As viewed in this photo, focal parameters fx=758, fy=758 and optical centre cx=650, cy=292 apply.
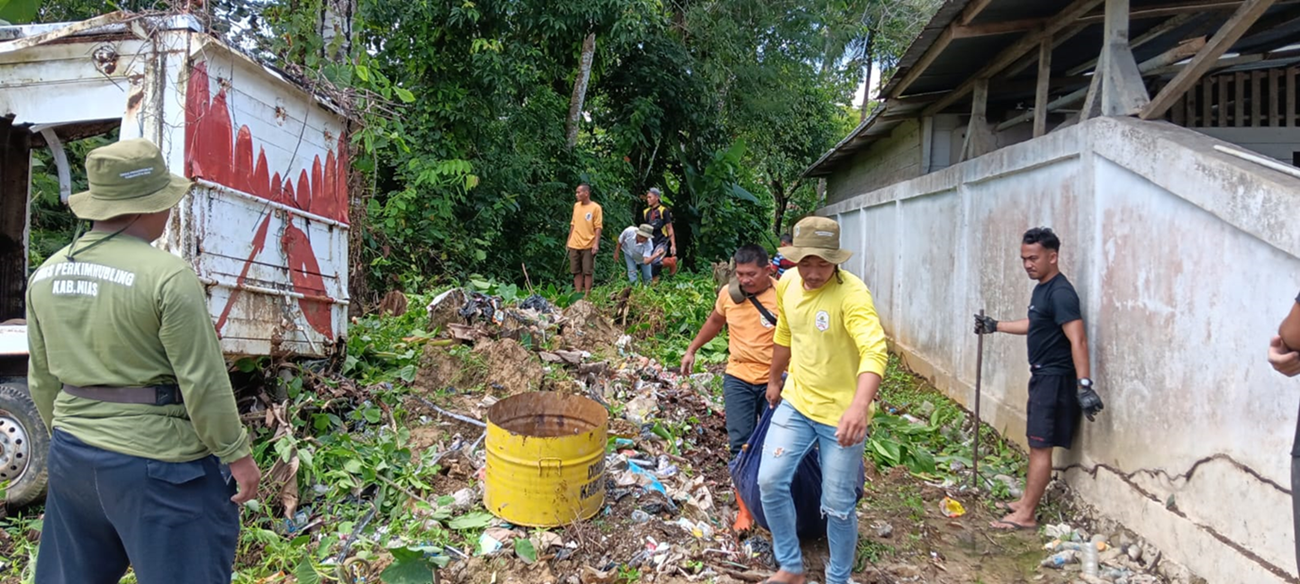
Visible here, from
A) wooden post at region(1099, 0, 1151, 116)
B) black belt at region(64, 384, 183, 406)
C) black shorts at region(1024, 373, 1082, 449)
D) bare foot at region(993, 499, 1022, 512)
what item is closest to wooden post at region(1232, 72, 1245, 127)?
wooden post at region(1099, 0, 1151, 116)

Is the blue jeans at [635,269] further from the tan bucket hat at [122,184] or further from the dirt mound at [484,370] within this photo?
the tan bucket hat at [122,184]

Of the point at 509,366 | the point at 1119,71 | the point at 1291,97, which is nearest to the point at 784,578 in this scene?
the point at 509,366

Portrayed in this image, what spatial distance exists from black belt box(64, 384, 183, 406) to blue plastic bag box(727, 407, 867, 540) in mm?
2558

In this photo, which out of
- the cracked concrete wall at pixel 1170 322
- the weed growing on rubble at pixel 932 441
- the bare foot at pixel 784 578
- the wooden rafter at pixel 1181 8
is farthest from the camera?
the weed growing on rubble at pixel 932 441

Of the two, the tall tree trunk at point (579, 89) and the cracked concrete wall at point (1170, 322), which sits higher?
the tall tree trunk at point (579, 89)

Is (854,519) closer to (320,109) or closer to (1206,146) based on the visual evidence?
(1206,146)

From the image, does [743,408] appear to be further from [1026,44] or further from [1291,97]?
[1291,97]

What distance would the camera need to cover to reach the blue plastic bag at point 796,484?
12.6 feet

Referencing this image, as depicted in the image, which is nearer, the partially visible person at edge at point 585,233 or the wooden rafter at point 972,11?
the wooden rafter at point 972,11

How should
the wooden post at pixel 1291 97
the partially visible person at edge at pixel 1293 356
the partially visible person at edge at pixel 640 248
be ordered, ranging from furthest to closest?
the partially visible person at edge at pixel 640 248 → the wooden post at pixel 1291 97 → the partially visible person at edge at pixel 1293 356

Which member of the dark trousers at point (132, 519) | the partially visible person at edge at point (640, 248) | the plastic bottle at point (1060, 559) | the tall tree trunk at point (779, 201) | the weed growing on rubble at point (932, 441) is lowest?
the plastic bottle at point (1060, 559)

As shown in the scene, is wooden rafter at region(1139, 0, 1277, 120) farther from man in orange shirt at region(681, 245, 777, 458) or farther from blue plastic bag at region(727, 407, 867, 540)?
blue plastic bag at region(727, 407, 867, 540)

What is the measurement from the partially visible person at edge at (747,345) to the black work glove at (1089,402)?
5.78 ft

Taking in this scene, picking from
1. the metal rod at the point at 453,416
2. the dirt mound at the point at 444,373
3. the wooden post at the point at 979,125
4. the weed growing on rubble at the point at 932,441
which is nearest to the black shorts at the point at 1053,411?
the weed growing on rubble at the point at 932,441
